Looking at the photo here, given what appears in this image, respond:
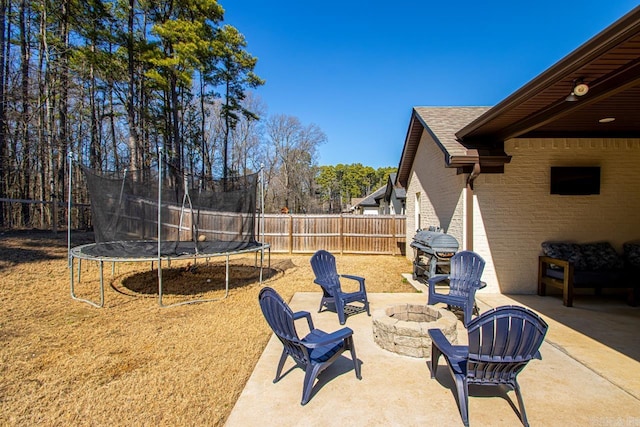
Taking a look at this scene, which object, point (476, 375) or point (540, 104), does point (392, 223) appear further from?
point (476, 375)

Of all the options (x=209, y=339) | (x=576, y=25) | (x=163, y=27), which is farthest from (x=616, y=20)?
(x=163, y=27)

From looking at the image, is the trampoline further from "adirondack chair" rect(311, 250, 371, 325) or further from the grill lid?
the grill lid

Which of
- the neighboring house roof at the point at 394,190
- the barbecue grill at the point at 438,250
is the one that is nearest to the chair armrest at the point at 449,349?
the barbecue grill at the point at 438,250

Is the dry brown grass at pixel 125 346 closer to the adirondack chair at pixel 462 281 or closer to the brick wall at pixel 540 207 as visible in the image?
the adirondack chair at pixel 462 281

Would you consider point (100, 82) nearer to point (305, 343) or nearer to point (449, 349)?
point (305, 343)

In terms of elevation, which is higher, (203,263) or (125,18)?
(125,18)

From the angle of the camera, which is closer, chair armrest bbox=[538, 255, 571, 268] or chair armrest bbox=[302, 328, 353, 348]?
chair armrest bbox=[302, 328, 353, 348]

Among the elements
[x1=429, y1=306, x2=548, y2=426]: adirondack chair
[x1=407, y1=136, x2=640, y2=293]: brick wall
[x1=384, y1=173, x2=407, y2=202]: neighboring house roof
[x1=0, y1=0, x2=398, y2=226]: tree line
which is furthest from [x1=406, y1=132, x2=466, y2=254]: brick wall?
[x1=384, y1=173, x2=407, y2=202]: neighboring house roof

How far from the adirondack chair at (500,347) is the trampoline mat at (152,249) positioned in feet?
15.0

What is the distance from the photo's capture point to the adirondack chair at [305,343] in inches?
96.3

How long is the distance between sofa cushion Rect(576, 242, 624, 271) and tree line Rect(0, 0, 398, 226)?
30.2 ft

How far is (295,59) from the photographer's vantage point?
1417 cm

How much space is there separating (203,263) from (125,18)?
12.2 m

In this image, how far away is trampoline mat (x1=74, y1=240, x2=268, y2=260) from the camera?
18.0 ft
